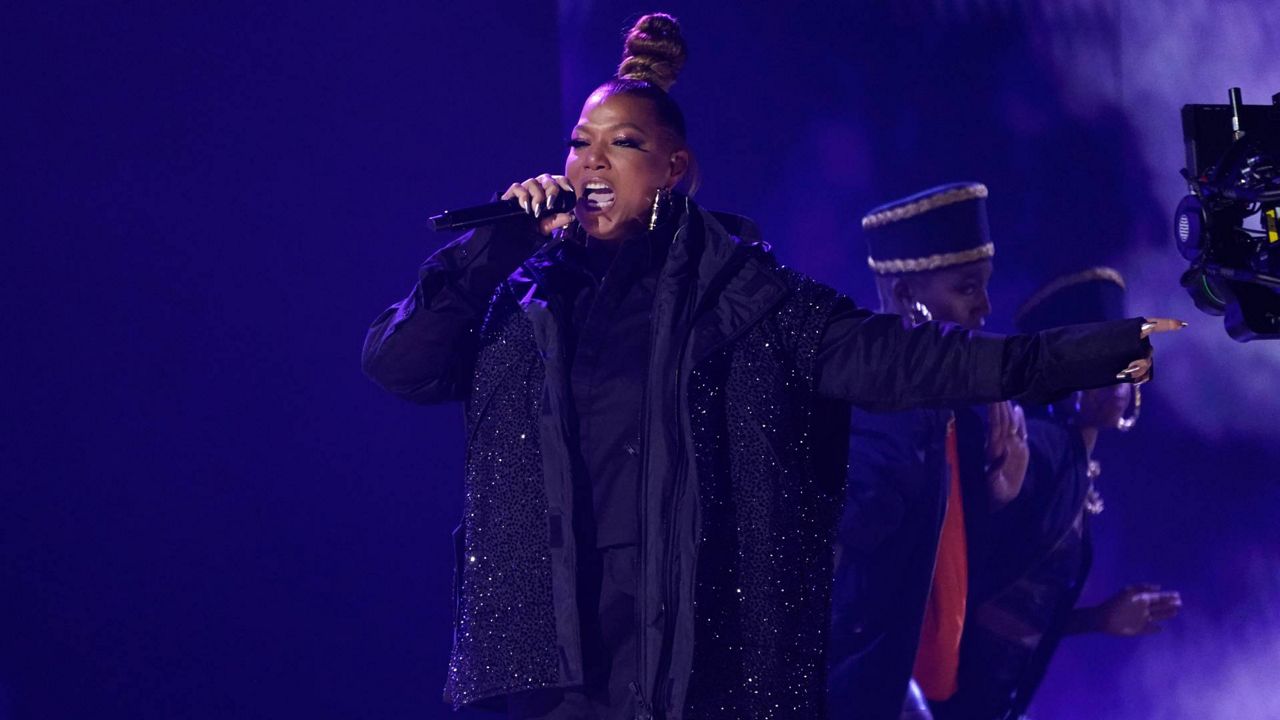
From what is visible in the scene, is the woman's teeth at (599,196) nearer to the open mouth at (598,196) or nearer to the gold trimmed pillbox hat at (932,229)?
the open mouth at (598,196)

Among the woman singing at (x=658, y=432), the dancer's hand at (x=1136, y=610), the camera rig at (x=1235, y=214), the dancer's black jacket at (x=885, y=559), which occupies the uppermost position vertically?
the camera rig at (x=1235, y=214)

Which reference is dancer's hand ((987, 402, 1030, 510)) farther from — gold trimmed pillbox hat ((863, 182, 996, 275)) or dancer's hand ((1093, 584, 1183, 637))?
dancer's hand ((1093, 584, 1183, 637))

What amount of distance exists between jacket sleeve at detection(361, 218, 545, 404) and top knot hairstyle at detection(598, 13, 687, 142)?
34cm

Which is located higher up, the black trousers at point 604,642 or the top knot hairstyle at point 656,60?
the top knot hairstyle at point 656,60

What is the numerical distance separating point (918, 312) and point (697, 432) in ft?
5.23

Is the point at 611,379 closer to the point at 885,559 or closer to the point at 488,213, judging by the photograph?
the point at 488,213

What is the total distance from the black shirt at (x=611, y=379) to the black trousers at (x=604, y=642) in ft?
0.11

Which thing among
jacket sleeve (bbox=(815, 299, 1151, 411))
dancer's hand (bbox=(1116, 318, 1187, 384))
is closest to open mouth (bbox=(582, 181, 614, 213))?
jacket sleeve (bbox=(815, 299, 1151, 411))

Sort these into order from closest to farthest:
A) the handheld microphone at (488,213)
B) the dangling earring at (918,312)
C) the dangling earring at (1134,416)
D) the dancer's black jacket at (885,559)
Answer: the handheld microphone at (488,213) → the dancer's black jacket at (885,559) → the dangling earring at (918,312) → the dangling earring at (1134,416)

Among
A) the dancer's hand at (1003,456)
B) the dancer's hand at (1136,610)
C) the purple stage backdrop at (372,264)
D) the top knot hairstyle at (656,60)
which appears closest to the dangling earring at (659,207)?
the top knot hairstyle at (656,60)

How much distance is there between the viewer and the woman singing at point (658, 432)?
1.59m

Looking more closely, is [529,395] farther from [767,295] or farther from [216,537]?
[216,537]

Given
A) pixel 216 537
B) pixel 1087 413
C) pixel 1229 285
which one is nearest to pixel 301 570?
pixel 216 537

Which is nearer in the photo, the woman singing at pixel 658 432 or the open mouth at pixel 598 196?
the woman singing at pixel 658 432
